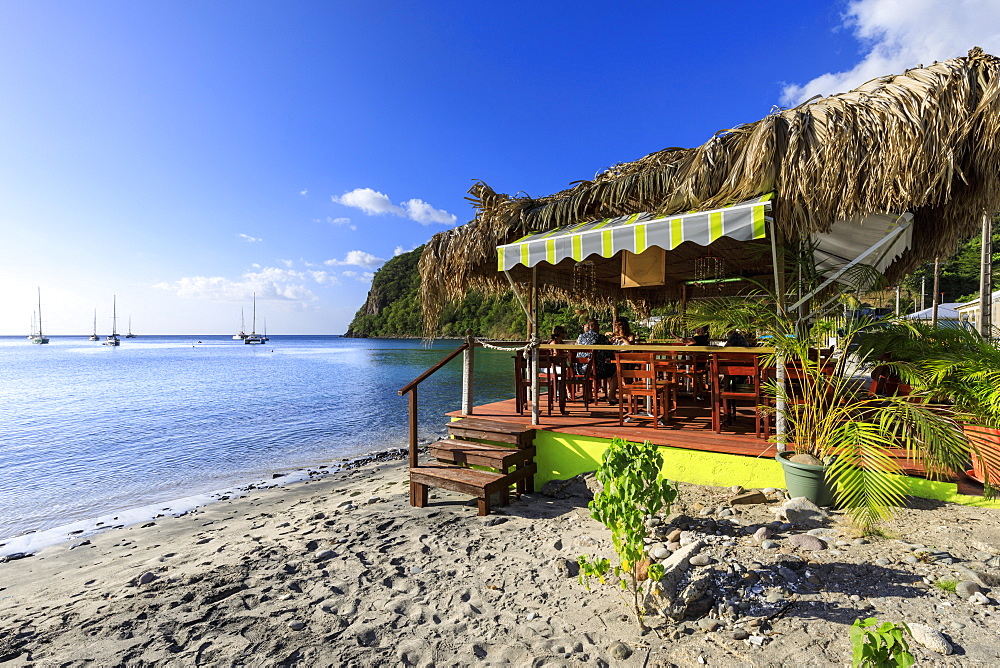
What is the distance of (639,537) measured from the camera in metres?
2.69

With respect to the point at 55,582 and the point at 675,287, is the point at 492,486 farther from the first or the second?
the point at 675,287

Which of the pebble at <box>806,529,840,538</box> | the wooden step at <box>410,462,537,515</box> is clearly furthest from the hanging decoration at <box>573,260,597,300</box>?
the pebble at <box>806,529,840,538</box>

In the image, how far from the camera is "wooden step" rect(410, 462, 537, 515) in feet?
16.0

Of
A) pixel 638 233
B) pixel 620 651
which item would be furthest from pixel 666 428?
pixel 620 651

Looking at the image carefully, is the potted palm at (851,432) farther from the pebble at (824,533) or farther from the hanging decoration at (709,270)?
the hanging decoration at (709,270)

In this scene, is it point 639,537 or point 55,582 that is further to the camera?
point 55,582

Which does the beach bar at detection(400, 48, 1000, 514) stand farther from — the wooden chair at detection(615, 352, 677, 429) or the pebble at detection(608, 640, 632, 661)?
the pebble at detection(608, 640, 632, 661)

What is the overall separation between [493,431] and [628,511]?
10.0 feet

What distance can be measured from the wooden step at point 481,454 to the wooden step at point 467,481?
0.09m

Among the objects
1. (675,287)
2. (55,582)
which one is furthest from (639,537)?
(675,287)

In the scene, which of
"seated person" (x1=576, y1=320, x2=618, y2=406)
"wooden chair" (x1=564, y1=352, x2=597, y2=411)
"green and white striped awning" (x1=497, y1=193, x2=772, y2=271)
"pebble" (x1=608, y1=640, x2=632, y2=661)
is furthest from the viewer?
"wooden chair" (x1=564, y1=352, x2=597, y2=411)

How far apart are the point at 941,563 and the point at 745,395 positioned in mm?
2146

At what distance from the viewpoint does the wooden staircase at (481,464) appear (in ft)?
16.3

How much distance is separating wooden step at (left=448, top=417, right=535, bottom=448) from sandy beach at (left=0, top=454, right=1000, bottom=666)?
2.60 feet
